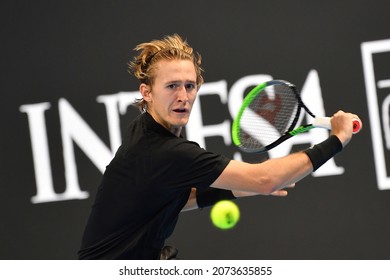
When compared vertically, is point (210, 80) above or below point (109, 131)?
above

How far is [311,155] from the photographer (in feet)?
9.42

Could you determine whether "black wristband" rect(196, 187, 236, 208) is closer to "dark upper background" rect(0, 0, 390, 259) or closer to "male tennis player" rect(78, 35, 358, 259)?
"male tennis player" rect(78, 35, 358, 259)

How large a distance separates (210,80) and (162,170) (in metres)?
2.67

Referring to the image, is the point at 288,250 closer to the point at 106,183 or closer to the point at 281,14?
the point at 281,14

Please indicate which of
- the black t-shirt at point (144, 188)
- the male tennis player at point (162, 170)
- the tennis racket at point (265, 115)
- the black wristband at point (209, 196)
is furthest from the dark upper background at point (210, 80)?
the black t-shirt at point (144, 188)

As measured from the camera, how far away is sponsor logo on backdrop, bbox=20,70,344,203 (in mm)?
5363

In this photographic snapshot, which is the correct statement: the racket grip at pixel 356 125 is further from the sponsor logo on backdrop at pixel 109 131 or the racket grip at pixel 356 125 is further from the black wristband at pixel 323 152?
the sponsor logo on backdrop at pixel 109 131

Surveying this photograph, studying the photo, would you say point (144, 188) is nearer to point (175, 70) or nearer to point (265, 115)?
point (175, 70)

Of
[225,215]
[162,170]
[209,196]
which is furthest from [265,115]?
[225,215]

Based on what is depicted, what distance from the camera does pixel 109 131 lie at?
5.64 m

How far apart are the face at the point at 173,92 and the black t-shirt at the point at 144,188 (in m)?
0.07

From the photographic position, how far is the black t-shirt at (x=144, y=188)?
288cm

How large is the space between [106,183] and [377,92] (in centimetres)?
282

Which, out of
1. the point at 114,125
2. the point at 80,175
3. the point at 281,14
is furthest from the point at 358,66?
the point at 80,175
